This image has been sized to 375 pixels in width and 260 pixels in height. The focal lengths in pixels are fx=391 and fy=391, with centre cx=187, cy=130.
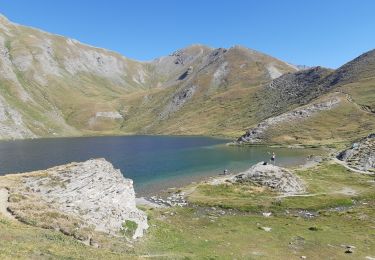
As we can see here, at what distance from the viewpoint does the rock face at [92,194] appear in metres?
45.4

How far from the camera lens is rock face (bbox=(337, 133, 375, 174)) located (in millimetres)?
102875

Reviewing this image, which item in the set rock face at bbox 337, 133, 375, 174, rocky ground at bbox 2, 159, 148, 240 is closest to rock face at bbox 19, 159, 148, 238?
rocky ground at bbox 2, 159, 148, 240

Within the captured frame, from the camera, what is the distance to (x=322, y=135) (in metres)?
195

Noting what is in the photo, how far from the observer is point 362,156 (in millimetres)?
110188

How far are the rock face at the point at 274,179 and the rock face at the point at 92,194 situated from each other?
3247 cm

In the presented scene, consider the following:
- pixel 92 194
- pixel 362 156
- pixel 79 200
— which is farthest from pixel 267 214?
pixel 362 156

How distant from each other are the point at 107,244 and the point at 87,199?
12625 millimetres

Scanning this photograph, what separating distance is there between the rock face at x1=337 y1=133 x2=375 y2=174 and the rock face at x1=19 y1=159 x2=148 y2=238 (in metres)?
70.2

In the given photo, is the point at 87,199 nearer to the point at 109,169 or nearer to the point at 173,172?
the point at 109,169

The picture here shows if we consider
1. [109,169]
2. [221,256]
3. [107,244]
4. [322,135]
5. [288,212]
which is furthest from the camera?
[322,135]

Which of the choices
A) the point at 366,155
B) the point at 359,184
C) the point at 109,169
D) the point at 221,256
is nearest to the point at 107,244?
the point at 221,256

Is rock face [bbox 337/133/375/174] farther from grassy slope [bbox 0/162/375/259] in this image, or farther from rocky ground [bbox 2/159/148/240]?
rocky ground [bbox 2/159/148/240]

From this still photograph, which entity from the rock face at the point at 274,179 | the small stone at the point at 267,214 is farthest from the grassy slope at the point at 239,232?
the rock face at the point at 274,179

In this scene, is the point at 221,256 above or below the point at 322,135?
below
